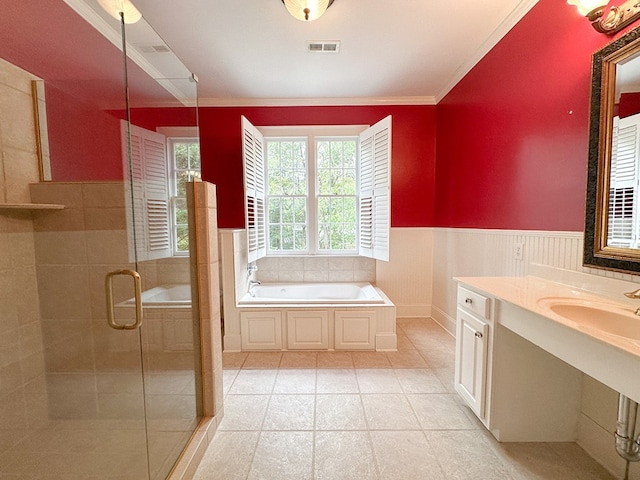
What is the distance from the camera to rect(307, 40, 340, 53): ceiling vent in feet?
7.38

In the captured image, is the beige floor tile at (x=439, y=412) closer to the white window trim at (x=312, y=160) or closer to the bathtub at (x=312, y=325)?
the bathtub at (x=312, y=325)

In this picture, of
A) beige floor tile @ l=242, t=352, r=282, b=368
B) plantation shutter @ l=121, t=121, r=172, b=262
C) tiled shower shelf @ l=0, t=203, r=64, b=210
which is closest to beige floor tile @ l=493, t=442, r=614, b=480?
beige floor tile @ l=242, t=352, r=282, b=368

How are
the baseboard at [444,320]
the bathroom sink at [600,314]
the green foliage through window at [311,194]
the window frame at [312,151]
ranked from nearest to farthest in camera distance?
1. the bathroom sink at [600,314]
2. the baseboard at [444,320]
3. the window frame at [312,151]
4. the green foliage through window at [311,194]

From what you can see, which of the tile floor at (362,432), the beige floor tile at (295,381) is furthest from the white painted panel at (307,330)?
the beige floor tile at (295,381)

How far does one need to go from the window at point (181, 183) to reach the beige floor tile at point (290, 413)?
3.92ft

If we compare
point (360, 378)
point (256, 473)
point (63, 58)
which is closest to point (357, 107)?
point (63, 58)

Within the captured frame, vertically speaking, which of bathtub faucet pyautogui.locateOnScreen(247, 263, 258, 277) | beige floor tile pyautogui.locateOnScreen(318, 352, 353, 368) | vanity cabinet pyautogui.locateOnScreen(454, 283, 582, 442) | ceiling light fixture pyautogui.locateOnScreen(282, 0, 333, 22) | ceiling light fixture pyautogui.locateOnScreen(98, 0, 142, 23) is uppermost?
ceiling light fixture pyautogui.locateOnScreen(282, 0, 333, 22)

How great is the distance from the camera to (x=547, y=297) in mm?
1387

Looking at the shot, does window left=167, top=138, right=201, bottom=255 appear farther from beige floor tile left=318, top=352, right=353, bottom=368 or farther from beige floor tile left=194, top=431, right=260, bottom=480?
beige floor tile left=318, top=352, right=353, bottom=368

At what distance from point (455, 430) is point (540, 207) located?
152 cm

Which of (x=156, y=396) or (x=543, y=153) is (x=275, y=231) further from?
(x=543, y=153)

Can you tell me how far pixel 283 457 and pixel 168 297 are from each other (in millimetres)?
1146

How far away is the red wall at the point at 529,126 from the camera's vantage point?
1.54 meters

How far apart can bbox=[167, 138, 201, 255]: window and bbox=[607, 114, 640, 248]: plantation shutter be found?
2.19m
